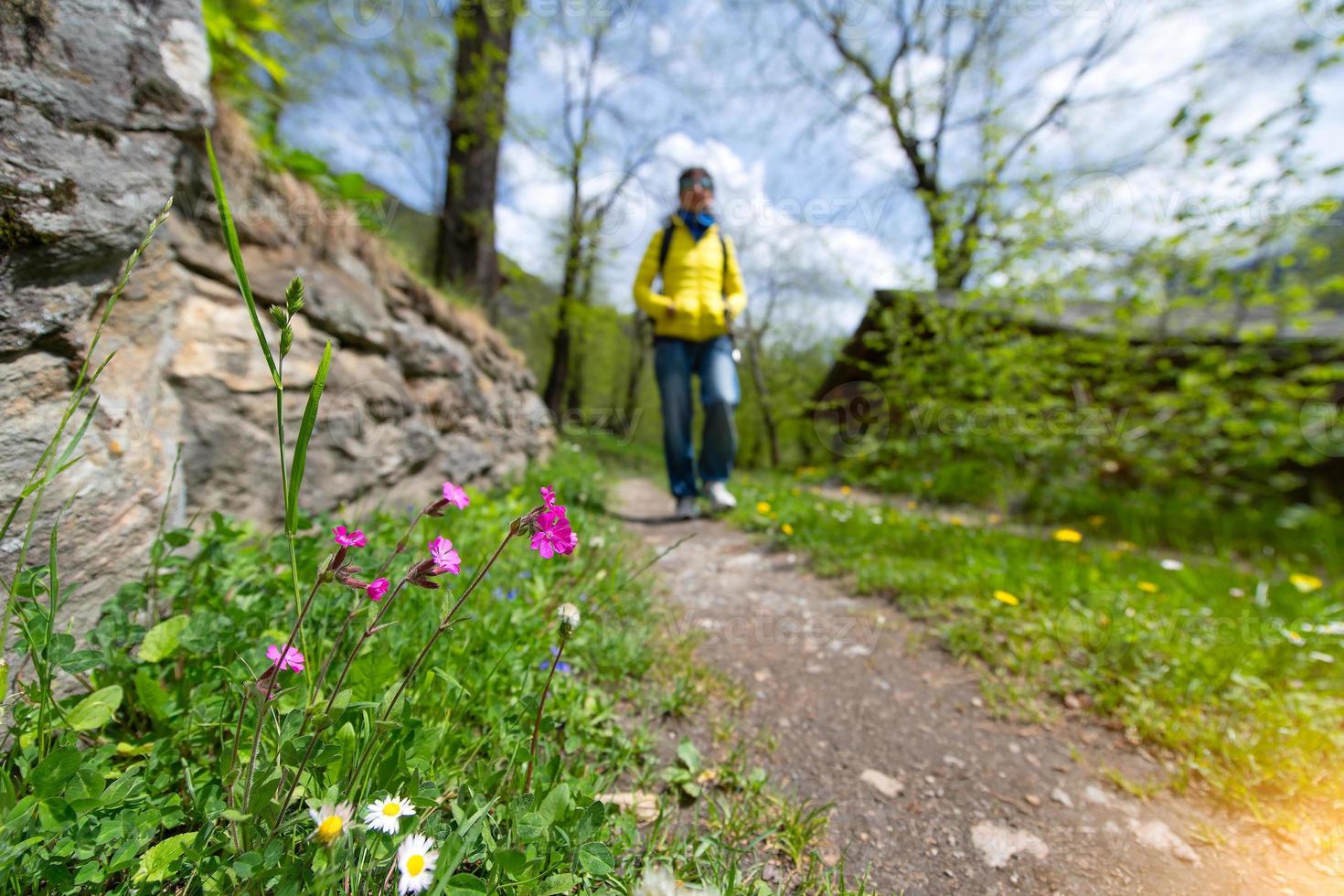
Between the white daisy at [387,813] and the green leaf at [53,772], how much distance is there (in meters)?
0.41

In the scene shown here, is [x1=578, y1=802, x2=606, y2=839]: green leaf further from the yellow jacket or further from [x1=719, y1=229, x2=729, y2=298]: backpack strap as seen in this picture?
[x1=719, y1=229, x2=729, y2=298]: backpack strap

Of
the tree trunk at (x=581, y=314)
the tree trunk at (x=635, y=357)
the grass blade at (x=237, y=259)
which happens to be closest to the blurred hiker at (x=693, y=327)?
the grass blade at (x=237, y=259)

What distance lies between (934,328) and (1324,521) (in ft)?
11.8

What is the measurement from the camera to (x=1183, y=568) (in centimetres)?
289


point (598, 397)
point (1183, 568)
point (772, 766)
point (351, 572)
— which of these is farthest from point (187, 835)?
point (598, 397)

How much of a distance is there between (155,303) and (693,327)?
3.01 meters

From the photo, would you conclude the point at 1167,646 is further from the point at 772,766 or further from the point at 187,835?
the point at 187,835

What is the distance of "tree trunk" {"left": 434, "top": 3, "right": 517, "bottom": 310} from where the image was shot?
A: 5.42 m

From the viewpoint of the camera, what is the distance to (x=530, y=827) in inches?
33.2

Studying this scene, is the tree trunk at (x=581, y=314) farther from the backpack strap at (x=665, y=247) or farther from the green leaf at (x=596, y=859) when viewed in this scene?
the green leaf at (x=596, y=859)

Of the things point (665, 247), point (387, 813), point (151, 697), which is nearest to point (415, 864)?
point (387, 813)

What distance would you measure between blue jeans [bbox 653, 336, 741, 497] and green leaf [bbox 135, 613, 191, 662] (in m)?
3.12

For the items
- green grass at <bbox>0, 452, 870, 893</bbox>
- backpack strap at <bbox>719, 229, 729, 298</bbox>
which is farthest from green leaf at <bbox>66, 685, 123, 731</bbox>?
backpack strap at <bbox>719, 229, 729, 298</bbox>

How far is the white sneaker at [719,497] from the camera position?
4137 millimetres
